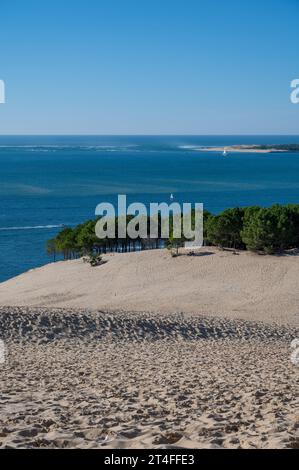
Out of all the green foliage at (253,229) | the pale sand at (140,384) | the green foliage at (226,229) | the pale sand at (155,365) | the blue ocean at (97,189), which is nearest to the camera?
the pale sand at (140,384)

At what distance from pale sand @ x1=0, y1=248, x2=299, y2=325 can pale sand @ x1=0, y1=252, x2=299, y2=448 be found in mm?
112

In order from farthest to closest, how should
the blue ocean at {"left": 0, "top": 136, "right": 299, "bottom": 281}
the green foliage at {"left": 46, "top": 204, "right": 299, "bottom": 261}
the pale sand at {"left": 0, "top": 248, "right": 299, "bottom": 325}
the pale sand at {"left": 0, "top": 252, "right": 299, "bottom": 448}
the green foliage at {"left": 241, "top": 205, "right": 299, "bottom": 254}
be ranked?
the blue ocean at {"left": 0, "top": 136, "right": 299, "bottom": 281}
the green foliage at {"left": 46, "top": 204, "right": 299, "bottom": 261}
the green foliage at {"left": 241, "top": 205, "right": 299, "bottom": 254}
the pale sand at {"left": 0, "top": 248, "right": 299, "bottom": 325}
the pale sand at {"left": 0, "top": 252, "right": 299, "bottom": 448}

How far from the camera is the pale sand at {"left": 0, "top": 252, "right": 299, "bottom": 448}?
26.3 feet

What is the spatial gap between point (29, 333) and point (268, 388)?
9.28 metres

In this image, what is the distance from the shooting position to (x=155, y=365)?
554 inches

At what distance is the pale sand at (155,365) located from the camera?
8.03m

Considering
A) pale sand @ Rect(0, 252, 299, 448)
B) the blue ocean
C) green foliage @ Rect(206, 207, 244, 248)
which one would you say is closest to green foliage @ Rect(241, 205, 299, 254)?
green foliage @ Rect(206, 207, 244, 248)

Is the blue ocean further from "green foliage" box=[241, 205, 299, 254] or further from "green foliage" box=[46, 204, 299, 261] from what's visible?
"green foliage" box=[241, 205, 299, 254]

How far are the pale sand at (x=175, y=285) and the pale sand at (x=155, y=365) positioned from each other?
11 cm

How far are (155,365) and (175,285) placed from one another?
1944 centimetres

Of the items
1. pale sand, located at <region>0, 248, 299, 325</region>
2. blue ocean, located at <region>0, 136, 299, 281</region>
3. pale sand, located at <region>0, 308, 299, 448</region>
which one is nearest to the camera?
pale sand, located at <region>0, 308, 299, 448</region>

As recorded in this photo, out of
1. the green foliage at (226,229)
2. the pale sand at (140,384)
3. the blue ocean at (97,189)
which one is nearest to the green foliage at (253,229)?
the green foliage at (226,229)

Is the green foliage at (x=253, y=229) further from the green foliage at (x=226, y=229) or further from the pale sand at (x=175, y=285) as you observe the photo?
the pale sand at (x=175, y=285)
